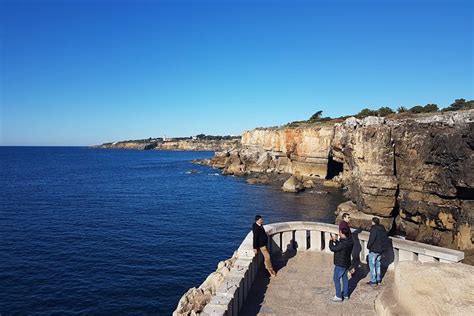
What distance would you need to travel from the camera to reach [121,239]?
27.8 metres

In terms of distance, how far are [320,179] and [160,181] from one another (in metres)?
30.5

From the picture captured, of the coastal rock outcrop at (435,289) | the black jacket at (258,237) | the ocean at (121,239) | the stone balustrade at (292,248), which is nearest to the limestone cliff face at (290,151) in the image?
the ocean at (121,239)

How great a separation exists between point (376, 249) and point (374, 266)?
421 millimetres

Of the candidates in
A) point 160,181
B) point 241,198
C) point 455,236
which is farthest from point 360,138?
point 160,181

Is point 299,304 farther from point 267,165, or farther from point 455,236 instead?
point 267,165

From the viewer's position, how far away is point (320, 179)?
62.4m

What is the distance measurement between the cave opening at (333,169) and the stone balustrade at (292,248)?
172 feet

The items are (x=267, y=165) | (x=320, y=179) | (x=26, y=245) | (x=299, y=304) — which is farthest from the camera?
(x=267, y=165)

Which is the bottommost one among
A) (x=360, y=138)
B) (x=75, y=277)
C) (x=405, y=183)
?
(x=75, y=277)

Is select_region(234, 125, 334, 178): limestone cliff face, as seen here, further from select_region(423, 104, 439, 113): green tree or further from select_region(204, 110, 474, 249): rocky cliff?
select_region(204, 110, 474, 249): rocky cliff

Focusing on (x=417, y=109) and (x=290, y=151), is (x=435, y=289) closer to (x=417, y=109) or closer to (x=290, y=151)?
(x=417, y=109)

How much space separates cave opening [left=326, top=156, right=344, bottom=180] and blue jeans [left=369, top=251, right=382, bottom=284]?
5428cm

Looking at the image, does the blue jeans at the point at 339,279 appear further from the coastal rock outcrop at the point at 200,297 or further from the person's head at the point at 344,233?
the coastal rock outcrop at the point at 200,297

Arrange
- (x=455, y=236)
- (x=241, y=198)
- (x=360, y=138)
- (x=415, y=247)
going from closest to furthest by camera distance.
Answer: (x=415, y=247) → (x=455, y=236) → (x=360, y=138) → (x=241, y=198)
